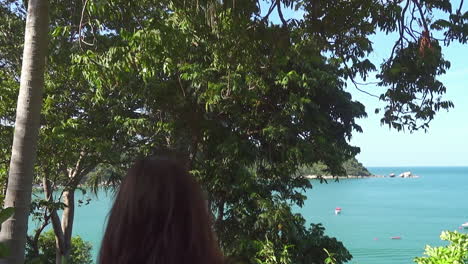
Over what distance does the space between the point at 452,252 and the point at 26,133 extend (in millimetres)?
2985

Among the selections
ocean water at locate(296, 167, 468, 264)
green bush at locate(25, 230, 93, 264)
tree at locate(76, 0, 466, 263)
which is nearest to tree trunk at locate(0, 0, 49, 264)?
tree at locate(76, 0, 466, 263)

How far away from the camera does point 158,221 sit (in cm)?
98

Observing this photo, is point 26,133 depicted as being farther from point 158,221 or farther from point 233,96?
point 233,96

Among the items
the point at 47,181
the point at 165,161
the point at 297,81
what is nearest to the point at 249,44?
the point at 297,81

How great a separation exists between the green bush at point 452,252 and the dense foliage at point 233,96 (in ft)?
4.61

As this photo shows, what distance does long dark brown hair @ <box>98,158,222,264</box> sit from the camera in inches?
38.3

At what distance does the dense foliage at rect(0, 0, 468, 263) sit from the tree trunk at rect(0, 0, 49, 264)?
18.2 inches

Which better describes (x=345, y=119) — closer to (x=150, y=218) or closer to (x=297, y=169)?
(x=297, y=169)

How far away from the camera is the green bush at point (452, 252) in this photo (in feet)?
11.3

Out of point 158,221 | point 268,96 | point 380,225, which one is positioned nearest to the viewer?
point 158,221

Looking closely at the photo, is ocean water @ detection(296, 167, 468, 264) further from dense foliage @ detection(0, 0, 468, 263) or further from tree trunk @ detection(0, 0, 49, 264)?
tree trunk @ detection(0, 0, 49, 264)

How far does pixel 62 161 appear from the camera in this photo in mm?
5773

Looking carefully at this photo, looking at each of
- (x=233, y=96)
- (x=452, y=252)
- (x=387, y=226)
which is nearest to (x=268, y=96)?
(x=233, y=96)

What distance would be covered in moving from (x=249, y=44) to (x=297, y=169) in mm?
3577
